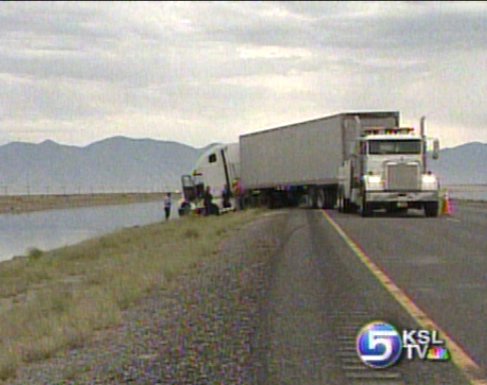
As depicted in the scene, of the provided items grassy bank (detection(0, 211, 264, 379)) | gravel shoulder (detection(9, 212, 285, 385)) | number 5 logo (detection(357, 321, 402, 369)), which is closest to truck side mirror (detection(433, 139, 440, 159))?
grassy bank (detection(0, 211, 264, 379))

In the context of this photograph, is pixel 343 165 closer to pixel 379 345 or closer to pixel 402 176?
pixel 402 176

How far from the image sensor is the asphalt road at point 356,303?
9109 mm

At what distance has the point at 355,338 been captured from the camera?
10.6 meters

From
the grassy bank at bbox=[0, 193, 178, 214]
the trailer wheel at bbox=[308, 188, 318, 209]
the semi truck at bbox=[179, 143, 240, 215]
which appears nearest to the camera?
the trailer wheel at bbox=[308, 188, 318, 209]

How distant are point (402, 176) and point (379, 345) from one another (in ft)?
93.1

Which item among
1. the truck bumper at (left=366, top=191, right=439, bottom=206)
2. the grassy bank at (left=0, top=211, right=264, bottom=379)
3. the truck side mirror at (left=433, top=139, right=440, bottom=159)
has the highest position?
the truck side mirror at (left=433, top=139, right=440, bottom=159)

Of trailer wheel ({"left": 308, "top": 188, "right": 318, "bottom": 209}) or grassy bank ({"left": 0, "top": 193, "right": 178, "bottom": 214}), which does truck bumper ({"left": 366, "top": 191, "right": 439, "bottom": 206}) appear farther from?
grassy bank ({"left": 0, "top": 193, "right": 178, "bottom": 214})

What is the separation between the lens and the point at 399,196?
38.4 m

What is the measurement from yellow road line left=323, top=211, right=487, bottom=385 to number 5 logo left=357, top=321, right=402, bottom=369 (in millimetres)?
517

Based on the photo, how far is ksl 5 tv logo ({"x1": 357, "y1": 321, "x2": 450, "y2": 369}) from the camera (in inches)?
377

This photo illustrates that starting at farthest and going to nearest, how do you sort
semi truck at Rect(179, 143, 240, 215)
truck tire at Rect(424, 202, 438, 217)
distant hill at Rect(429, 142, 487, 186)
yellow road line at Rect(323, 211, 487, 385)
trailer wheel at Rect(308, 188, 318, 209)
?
distant hill at Rect(429, 142, 487, 186) < semi truck at Rect(179, 143, 240, 215) < trailer wheel at Rect(308, 188, 318, 209) < truck tire at Rect(424, 202, 438, 217) < yellow road line at Rect(323, 211, 487, 385)

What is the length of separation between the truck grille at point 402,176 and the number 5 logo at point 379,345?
1070 inches

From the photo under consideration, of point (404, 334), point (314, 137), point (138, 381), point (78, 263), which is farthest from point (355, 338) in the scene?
point (314, 137)

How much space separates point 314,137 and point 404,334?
41032mm
